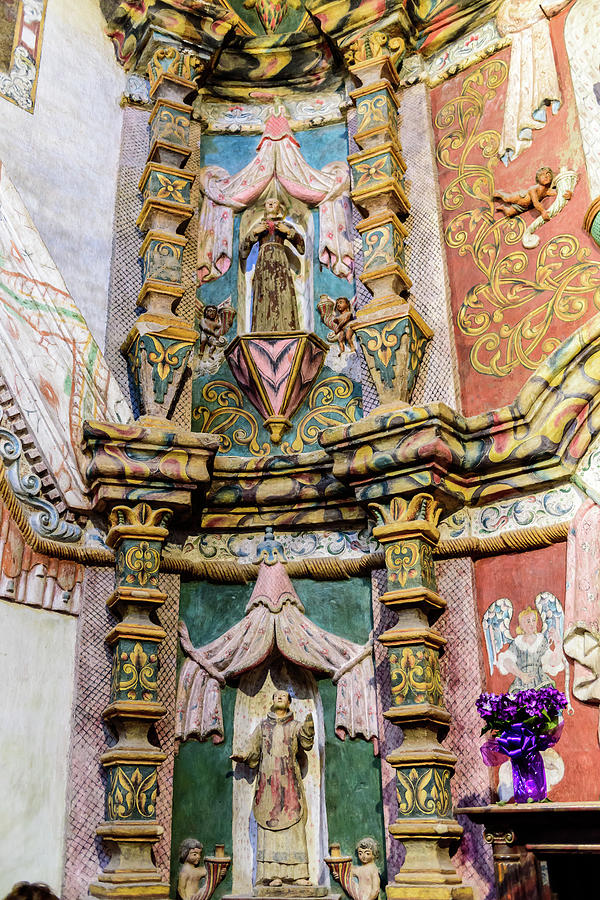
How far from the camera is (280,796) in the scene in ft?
17.8

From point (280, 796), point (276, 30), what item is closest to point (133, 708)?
point (280, 796)

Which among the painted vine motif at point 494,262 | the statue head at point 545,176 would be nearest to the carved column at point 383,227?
the painted vine motif at point 494,262

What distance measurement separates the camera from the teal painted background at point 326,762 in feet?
17.9

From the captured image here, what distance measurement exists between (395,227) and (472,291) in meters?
0.73

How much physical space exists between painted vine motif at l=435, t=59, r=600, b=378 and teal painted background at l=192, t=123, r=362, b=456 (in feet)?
2.85

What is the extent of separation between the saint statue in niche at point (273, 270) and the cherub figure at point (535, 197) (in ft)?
5.37

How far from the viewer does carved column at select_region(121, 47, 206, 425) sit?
622cm

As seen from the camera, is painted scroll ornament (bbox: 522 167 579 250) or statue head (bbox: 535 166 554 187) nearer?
painted scroll ornament (bbox: 522 167 579 250)

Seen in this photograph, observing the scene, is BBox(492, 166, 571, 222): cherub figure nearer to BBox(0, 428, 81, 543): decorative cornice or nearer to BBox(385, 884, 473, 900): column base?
BBox(0, 428, 81, 543): decorative cornice

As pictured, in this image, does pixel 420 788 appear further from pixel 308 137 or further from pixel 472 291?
pixel 308 137

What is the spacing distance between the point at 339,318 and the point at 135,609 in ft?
8.35

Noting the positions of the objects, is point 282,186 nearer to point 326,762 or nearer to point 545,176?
point 545,176

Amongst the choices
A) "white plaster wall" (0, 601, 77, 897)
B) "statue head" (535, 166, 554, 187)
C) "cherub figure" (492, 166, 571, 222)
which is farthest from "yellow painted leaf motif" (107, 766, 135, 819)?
"statue head" (535, 166, 554, 187)

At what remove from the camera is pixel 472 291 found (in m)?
6.30
